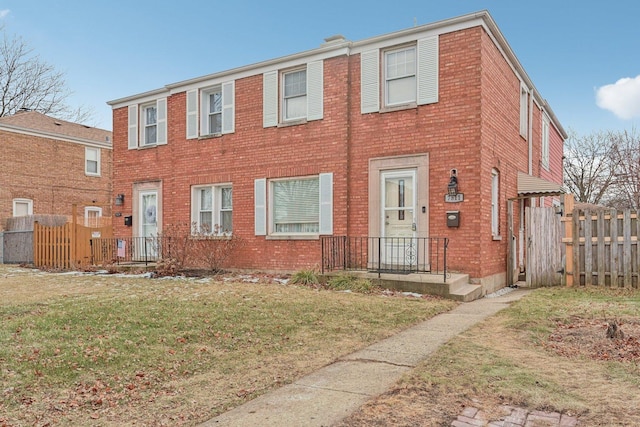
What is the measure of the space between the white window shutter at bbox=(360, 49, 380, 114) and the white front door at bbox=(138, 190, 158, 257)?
7.77m

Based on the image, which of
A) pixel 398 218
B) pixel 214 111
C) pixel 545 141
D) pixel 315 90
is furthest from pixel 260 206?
pixel 545 141

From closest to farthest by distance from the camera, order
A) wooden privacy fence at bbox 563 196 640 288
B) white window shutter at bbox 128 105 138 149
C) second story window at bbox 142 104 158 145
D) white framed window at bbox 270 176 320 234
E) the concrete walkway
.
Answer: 1. the concrete walkway
2. wooden privacy fence at bbox 563 196 640 288
3. white framed window at bbox 270 176 320 234
4. second story window at bbox 142 104 158 145
5. white window shutter at bbox 128 105 138 149

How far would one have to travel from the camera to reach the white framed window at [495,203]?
1158 cm

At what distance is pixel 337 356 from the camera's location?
204 inches

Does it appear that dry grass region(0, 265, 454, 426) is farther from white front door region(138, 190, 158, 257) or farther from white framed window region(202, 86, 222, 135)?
white framed window region(202, 86, 222, 135)

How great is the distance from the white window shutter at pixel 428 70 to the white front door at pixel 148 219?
9208mm

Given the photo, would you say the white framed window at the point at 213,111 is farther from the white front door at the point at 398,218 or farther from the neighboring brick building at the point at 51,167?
the neighboring brick building at the point at 51,167

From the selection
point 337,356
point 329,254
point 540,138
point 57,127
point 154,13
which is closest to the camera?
point 337,356

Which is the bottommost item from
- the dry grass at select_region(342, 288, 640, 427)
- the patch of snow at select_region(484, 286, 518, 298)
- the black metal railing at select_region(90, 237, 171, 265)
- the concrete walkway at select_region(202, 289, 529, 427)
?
the patch of snow at select_region(484, 286, 518, 298)

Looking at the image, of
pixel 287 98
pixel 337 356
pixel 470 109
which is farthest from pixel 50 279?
pixel 470 109

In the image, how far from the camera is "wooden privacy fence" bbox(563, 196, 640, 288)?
33.1ft

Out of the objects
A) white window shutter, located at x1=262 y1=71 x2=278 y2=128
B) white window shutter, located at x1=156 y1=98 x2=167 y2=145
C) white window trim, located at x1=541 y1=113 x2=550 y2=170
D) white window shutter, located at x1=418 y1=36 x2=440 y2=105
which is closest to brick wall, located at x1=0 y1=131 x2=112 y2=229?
white window shutter, located at x1=156 y1=98 x2=167 y2=145

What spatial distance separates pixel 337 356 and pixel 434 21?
27.9 ft

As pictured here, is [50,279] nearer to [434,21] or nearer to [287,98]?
[287,98]
